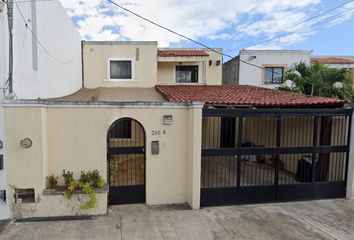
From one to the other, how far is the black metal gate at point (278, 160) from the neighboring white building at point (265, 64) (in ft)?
43.4

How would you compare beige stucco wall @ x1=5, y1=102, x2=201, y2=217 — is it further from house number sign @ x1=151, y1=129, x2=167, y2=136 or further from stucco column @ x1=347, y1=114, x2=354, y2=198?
stucco column @ x1=347, y1=114, x2=354, y2=198

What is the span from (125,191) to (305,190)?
6.28 m

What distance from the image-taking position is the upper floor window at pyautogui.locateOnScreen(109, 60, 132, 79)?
17.5 meters

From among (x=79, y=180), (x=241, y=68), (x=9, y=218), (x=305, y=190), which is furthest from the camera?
(x=241, y=68)

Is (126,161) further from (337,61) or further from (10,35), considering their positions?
(337,61)

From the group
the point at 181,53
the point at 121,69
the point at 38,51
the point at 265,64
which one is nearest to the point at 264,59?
the point at 265,64

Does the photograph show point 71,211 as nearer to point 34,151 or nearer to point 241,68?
point 34,151

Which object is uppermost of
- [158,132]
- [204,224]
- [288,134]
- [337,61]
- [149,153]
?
[337,61]

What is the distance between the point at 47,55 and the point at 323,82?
49.6ft

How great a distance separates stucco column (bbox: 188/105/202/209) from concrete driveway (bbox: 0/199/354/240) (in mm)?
465

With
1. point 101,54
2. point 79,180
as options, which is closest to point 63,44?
point 101,54

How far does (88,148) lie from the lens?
26.2ft

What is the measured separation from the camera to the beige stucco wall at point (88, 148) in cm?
738

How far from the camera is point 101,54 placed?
17344 millimetres
